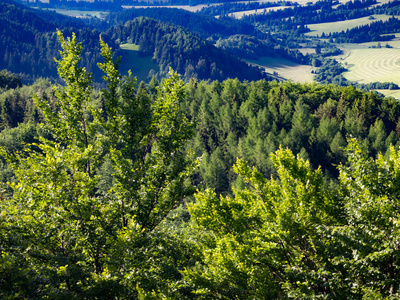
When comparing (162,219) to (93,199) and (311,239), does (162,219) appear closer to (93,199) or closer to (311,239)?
(93,199)

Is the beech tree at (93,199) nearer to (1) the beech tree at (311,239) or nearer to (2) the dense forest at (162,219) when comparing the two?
(2) the dense forest at (162,219)

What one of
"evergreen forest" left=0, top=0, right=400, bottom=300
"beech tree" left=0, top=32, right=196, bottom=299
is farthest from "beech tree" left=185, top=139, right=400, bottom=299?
"beech tree" left=0, top=32, right=196, bottom=299

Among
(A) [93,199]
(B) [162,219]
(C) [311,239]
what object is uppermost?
(A) [93,199]

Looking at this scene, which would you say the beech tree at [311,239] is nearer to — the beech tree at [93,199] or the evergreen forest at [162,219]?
the evergreen forest at [162,219]

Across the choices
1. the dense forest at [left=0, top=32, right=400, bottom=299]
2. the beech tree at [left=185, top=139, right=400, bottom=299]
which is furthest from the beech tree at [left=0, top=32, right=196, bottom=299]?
the beech tree at [left=185, top=139, right=400, bottom=299]

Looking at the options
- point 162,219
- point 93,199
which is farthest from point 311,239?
point 93,199

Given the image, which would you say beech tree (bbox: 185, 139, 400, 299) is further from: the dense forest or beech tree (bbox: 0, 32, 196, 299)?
beech tree (bbox: 0, 32, 196, 299)

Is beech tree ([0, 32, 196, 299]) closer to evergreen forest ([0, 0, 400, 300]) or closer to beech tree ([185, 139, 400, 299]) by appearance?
evergreen forest ([0, 0, 400, 300])

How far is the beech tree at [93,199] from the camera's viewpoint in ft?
45.2

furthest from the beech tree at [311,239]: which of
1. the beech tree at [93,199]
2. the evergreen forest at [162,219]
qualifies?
the beech tree at [93,199]

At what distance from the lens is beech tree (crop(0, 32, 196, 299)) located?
13.8 metres

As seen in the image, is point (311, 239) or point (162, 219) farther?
point (162, 219)

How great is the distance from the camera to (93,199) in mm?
16203

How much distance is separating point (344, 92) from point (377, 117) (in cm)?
1731
